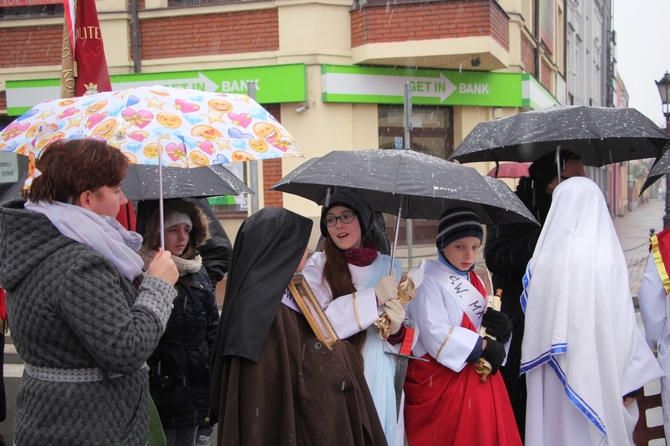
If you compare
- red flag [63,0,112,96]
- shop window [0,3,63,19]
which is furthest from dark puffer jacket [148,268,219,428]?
shop window [0,3,63,19]

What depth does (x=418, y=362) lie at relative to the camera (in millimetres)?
3779

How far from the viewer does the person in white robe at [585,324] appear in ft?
12.6

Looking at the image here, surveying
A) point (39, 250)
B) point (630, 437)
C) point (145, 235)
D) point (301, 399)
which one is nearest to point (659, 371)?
point (630, 437)

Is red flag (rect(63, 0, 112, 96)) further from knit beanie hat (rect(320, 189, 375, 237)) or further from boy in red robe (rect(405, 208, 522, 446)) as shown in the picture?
boy in red robe (rect(405, 208, 522, 446))

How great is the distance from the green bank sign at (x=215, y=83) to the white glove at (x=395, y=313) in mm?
9205

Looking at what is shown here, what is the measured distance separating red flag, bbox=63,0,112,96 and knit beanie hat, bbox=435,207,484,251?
234 centimetres

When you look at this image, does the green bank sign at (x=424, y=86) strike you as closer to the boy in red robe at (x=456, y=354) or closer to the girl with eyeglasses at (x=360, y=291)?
the boy in red robe at (x=456, y=354)

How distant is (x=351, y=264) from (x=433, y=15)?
32.3 ft

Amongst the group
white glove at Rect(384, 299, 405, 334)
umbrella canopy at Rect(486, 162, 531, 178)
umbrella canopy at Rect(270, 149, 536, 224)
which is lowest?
white glove at Rect(384, 299, 405, 334)

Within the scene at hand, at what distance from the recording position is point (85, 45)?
470cm

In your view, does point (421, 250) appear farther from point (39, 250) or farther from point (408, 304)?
point (39, 250)

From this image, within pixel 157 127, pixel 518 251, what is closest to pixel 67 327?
pixel 157 127

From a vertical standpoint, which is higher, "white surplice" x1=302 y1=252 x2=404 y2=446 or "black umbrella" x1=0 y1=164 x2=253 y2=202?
"black umbrella" x1=0 y1=164 x2=253 y2=202

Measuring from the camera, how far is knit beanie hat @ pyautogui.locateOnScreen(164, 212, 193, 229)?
4.20 m
